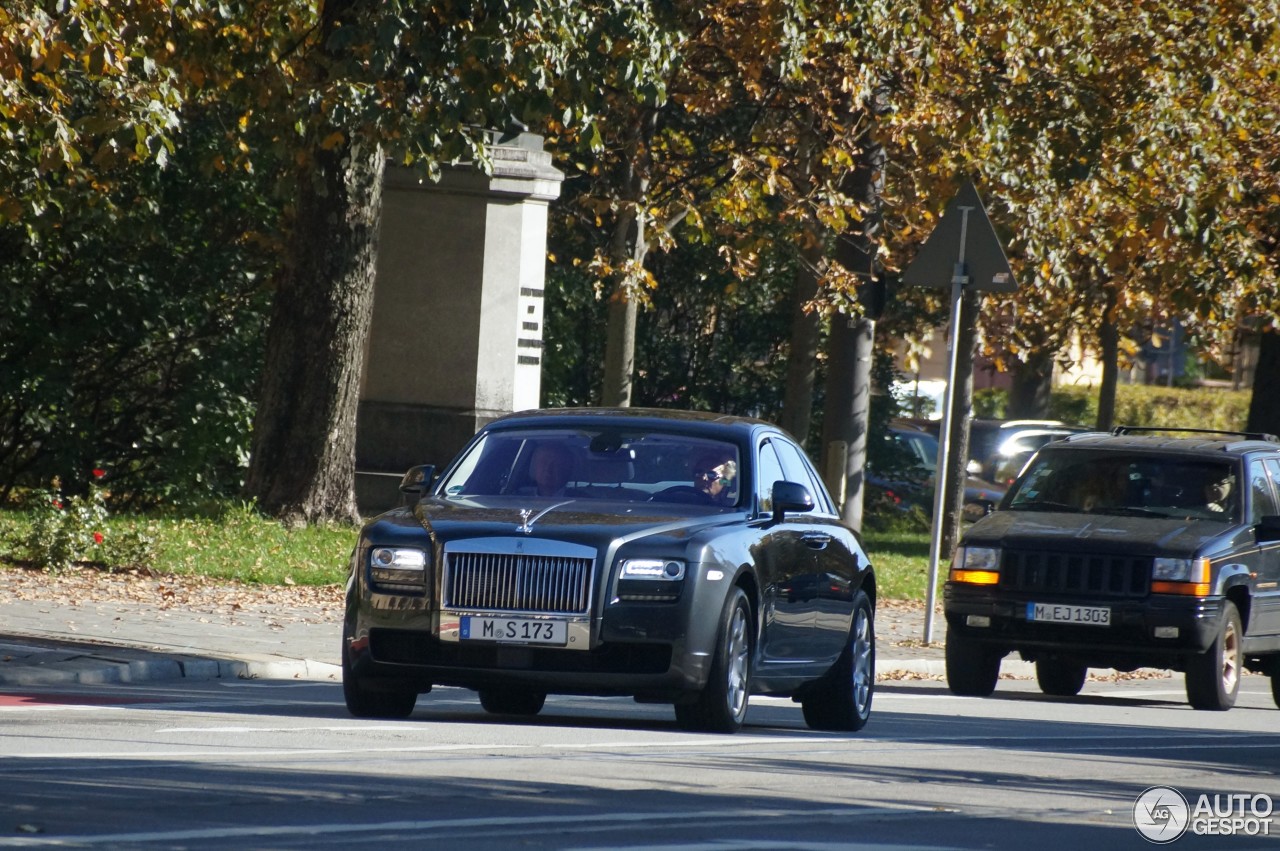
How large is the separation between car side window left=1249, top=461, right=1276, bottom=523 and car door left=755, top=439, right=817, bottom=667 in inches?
187

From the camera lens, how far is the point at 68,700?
36.8 ft

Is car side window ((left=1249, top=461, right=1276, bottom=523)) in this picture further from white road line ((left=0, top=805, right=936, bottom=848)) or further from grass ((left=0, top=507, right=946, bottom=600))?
white road line ((left=0, top=805, right=936, bottom=848))

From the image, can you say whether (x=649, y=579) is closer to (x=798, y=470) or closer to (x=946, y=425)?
(x=798, y=470)

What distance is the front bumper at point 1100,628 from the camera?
1418cm

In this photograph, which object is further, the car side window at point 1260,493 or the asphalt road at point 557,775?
the car side window at point 1260,493

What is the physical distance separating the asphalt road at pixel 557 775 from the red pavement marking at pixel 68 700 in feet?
0.12

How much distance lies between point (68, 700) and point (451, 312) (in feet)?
41.6

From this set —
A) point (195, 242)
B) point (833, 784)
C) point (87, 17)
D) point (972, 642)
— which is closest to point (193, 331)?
point (195, 242)

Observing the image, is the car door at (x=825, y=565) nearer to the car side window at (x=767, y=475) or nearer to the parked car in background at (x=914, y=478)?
the car side window at (x=767, y=475)

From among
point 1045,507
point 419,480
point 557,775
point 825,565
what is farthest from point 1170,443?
point 557,775

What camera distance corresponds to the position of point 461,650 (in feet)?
33.4

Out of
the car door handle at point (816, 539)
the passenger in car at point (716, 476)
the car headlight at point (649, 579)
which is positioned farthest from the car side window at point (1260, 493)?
the car headlight at point (649, 579)

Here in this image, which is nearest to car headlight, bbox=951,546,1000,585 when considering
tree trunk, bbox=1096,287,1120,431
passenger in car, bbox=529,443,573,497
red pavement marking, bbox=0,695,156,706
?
passenger in car, bbox=529,443,573,497

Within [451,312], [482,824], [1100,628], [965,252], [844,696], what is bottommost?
[844,696]
